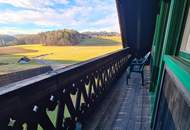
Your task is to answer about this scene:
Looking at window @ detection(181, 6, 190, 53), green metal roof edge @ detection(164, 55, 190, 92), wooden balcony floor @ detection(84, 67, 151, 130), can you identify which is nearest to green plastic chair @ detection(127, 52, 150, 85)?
wooden balcony floor @ detection(84, 67, 151, 130)

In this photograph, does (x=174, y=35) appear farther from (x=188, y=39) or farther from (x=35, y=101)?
(x=35, y=101)

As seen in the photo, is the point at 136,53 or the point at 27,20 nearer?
the point at 136,53

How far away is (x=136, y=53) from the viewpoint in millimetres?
7039

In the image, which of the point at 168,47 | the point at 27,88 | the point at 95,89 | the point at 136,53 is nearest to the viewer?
the point at 27,88

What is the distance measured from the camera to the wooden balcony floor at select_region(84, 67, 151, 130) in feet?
7.02

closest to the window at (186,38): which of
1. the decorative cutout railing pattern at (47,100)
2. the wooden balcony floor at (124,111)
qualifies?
the decorative cutout railing pattern at (47,100)

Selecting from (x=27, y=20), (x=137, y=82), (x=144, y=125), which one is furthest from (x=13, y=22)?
(x=144, y=125)

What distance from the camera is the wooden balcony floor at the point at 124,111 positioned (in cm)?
214

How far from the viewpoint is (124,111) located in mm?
2549

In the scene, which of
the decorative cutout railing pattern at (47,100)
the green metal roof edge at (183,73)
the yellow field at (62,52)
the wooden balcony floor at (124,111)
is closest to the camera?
the green metal roof edge at (183,73)

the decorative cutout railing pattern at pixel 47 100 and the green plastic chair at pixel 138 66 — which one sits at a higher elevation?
the decorative cutout railing pattern at pixel 47 100

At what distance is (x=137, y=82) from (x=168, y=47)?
2.88 m

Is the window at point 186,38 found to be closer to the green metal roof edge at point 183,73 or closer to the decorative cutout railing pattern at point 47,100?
the green metal roof edge at point 183,73

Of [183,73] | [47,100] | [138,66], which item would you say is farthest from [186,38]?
[138,66]
